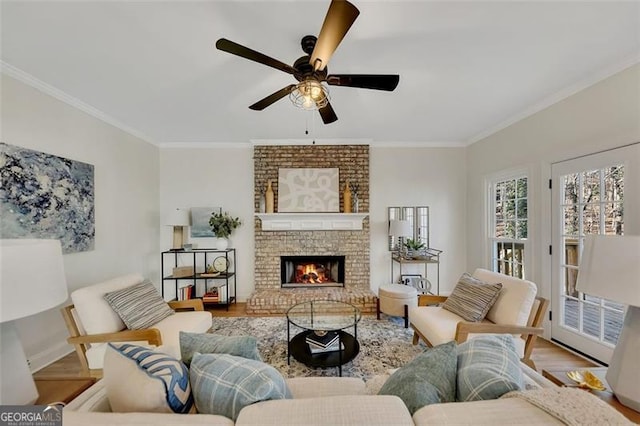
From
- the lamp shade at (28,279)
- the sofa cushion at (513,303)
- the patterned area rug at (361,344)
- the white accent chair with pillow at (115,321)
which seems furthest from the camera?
the patterned area rug at (361,344)

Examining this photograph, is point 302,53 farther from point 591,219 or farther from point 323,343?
point 591,219

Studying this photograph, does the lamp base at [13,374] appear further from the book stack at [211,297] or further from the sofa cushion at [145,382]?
the book stack at [211,297]

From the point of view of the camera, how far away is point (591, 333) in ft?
7.73

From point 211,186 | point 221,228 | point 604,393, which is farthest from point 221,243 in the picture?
point 604,393

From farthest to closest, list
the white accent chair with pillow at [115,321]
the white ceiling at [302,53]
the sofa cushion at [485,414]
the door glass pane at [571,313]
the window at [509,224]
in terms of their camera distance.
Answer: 1. the window at [509,224]
2. the door glass pane at [571,313]
3. the white accent chair with pillow at [115,321]
4. the white ceiling at [302,53]
5. the sofa cushion at [485,414]

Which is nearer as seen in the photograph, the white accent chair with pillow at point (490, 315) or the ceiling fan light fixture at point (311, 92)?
the ceiling fan light fixture at point (311, 92)

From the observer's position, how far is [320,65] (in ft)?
4.85

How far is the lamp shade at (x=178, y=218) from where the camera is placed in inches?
146

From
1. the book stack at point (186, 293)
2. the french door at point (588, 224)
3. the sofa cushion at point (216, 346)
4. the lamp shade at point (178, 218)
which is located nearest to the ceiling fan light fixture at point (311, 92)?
the sofa cushion at point (216, 346)

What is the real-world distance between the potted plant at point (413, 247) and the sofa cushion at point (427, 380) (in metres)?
3.05

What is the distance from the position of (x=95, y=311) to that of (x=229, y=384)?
1.73m

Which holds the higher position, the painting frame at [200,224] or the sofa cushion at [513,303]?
the painting frame at [200,224]

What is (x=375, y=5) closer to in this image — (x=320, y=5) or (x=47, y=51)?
(x=320, y=5)

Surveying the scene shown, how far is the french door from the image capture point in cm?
207
